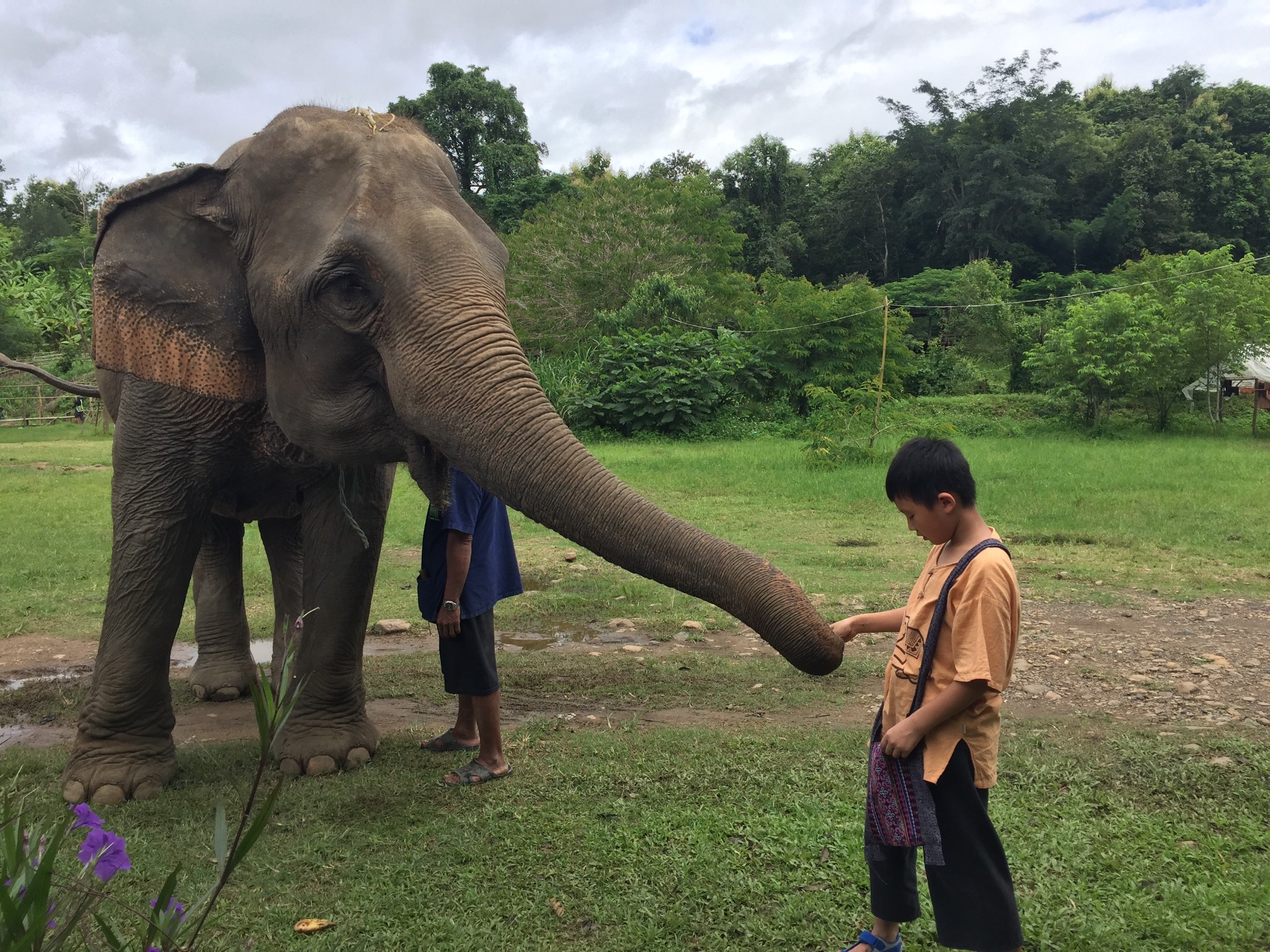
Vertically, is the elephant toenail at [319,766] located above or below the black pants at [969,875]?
below

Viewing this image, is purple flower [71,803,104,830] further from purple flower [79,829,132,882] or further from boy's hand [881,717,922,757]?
boy's hand [881,717,922,757]

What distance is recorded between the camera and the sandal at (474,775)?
393 centimetres

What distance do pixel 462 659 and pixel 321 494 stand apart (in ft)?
3.45

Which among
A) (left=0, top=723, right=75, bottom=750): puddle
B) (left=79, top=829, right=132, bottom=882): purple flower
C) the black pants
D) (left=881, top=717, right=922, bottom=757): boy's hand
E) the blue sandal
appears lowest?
(left=0, top=723, right=75, bottom=750): puddle

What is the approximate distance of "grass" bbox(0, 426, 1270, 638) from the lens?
24.8 feet

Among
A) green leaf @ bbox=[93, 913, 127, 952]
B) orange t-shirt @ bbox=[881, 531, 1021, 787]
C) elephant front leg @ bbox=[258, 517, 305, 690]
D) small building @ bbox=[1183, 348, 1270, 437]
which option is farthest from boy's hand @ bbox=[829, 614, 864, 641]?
small building @ bbox=[1183, 348, 1270, 437]

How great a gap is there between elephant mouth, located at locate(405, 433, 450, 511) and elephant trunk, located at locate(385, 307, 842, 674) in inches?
6.1

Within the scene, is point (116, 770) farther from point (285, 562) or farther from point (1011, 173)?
point (1011, 173)

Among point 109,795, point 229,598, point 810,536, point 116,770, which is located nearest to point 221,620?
point 229,598

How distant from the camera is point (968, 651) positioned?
91.4 inches

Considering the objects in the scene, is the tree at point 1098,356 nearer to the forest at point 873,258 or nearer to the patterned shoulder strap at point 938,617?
the forest at point 873,258

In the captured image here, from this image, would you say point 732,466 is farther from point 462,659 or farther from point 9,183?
point 9,183

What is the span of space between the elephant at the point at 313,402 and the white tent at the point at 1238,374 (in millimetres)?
24404

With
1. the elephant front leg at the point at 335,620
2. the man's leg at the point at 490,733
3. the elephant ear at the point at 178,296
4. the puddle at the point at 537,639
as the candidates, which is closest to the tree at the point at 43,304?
the puddle at the point at 537,639
